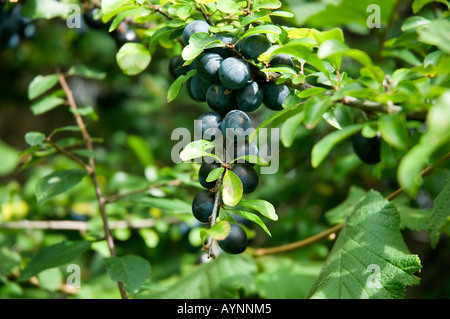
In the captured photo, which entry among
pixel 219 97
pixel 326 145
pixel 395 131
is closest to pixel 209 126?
pixel 219 97

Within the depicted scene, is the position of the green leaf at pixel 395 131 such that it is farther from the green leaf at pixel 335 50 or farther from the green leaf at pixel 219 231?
the green leaf at pixel 219 231

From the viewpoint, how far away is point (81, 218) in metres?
1.91

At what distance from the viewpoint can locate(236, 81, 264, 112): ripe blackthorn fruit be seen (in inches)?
34.3

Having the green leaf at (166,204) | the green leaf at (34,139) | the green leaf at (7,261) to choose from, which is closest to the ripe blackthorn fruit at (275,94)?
the green leaf at (166,204)

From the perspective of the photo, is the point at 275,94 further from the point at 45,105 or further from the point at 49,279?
the point at 49,279

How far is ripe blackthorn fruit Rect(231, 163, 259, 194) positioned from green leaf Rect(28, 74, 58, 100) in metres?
0.89

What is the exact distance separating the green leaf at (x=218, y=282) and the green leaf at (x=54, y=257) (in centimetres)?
23

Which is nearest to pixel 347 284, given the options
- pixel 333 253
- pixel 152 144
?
pixel 333 253

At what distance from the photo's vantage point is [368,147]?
972mm

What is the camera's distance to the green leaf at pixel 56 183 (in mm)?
1188
